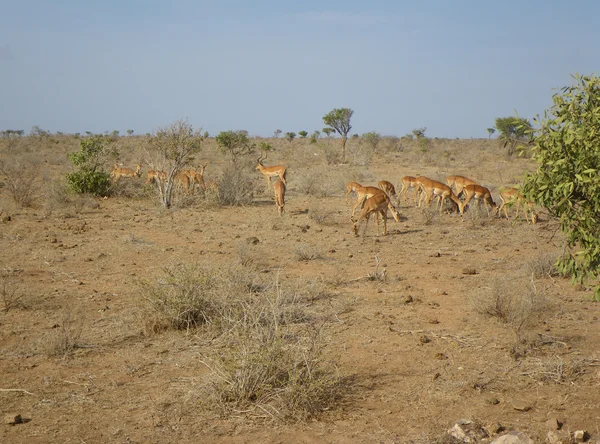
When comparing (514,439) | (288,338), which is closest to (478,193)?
(288,338)

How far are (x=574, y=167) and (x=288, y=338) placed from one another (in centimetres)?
340

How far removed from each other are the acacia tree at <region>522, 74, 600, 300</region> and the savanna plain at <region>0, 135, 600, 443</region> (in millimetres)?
378

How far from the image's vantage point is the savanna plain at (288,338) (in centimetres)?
481

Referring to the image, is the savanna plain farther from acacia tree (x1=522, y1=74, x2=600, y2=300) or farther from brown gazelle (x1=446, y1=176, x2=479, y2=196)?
brown gazelle (x1=446, y1=176, x2=479, y2=196)

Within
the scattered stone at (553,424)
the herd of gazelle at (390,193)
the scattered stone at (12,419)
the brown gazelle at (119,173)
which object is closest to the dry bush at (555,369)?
the scattered stone at (553,424)

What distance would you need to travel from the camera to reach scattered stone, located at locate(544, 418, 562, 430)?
182 inches

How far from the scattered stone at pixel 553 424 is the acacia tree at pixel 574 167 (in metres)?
1.15

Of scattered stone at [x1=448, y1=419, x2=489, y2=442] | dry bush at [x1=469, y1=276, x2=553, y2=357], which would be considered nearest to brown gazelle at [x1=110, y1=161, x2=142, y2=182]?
dry bush at [x1=469, y1=276, x2=553, y2=357]

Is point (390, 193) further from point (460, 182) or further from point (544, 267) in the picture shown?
point (544, 267)

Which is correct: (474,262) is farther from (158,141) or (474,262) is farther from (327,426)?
(158,141)

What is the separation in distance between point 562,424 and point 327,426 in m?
1.90

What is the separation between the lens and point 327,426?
475cm

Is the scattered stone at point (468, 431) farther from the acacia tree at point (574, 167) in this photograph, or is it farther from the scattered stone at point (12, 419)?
the scattered stone at point (12, 419)

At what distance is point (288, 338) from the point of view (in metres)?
6.43
